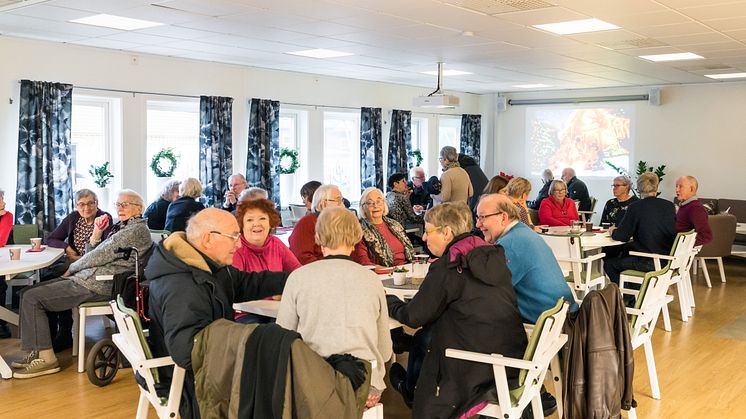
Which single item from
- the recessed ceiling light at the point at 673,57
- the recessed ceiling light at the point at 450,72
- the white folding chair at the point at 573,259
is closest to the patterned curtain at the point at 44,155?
the recessed ceiling light at the point at 450,72

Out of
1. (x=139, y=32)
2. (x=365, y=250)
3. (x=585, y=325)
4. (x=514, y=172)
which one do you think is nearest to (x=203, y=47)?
(x=139, y=32)

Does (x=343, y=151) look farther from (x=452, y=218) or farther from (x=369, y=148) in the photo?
(x=452, y=218)

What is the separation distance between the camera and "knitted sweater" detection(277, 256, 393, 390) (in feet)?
9.98

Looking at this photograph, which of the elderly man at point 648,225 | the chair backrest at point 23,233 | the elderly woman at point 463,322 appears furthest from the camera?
the chair backrest at point 23,233

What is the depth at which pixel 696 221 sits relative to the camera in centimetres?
730

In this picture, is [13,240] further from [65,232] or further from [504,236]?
[504,236]

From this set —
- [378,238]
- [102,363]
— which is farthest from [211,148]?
[102,363]

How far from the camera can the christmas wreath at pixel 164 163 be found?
9422mm

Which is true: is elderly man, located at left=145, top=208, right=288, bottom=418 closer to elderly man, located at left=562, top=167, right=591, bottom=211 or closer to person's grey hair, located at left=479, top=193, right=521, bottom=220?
person's grey hair, located at left=479, top=193, right=521, bottom=220

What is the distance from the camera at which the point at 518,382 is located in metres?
3.53

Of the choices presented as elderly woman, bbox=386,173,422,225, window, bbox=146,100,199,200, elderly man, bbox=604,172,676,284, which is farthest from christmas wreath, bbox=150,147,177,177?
elderly man, bbox=604,172,676,284

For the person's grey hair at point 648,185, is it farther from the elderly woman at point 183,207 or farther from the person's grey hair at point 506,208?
the elderly woman at point 183,207

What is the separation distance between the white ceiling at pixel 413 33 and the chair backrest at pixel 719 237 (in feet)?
6.28

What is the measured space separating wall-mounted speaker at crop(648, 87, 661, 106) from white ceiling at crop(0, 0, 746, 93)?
217cm
